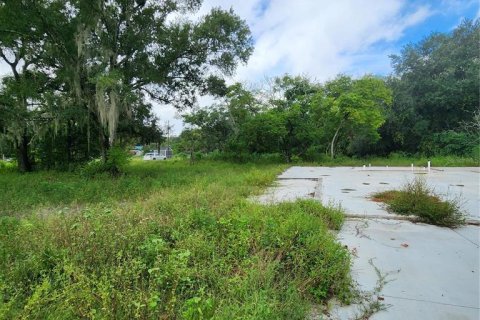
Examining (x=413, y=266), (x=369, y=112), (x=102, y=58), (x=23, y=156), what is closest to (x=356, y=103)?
(x=369, y=112)

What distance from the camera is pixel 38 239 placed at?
2.67 metres

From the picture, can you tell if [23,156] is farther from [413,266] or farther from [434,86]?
[434,86]

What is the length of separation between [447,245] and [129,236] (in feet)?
11.2

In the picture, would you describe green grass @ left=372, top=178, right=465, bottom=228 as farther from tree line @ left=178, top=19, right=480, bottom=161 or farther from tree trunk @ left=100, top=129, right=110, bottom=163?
tree line @ left=178, top=19, right=480, bottom=161

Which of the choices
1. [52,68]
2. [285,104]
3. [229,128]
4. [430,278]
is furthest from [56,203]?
[285,104]

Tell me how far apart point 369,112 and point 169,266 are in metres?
15.8

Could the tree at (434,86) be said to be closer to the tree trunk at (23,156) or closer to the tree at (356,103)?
the tree at (356,103)

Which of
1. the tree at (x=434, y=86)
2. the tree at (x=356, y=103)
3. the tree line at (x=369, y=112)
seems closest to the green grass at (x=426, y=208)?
the tree line at (x=369, y=112)

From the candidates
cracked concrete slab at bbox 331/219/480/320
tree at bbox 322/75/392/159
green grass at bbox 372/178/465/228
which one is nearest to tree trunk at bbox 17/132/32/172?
cracked concrete slab at bbox 331/219/480/320

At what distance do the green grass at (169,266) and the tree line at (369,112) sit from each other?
1224 cm

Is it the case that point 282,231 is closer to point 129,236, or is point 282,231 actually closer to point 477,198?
point 129,236

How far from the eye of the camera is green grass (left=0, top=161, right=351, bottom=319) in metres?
1.82

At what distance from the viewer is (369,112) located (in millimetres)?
15547

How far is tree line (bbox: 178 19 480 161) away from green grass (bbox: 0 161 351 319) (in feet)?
40.2
